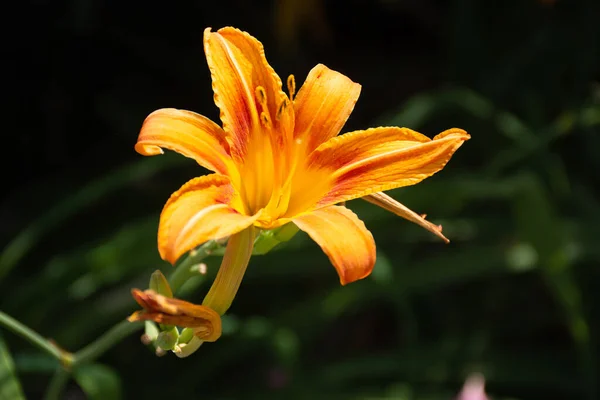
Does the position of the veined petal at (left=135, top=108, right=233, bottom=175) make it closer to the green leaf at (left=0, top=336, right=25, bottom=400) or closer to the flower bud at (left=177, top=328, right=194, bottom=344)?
the flower bud at (left=177, top=328, right=194, bottom=344)

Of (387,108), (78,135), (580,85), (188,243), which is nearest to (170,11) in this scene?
(78,135)

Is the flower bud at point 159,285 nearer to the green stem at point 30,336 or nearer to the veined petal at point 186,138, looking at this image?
the veined petal at point 186,138

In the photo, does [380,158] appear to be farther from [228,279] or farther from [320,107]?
[228,279]

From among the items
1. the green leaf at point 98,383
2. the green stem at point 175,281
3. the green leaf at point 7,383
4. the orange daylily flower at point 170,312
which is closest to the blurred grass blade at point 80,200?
the green leaf at point 98,383

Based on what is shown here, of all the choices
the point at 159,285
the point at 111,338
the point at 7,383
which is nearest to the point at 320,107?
the point at 159,285

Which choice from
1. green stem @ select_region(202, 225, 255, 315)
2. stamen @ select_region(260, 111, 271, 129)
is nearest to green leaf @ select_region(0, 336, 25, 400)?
green stem @ select_region(202, 225, 255, 315)

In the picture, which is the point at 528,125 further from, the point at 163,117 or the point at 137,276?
the point at 163,117
